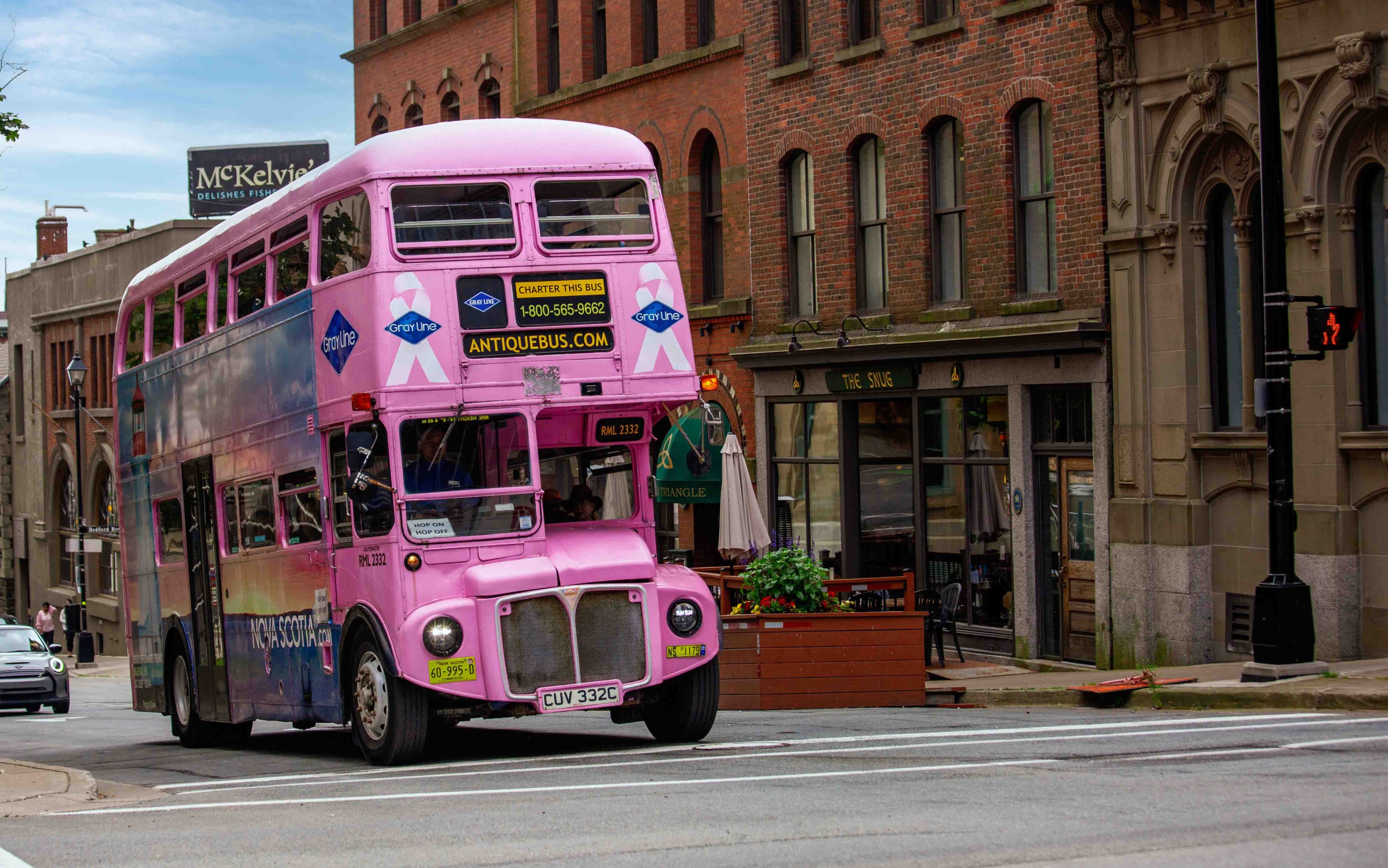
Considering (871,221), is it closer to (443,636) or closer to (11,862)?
(443,636)

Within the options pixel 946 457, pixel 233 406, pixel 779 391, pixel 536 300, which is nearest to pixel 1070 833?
pixel 536 300

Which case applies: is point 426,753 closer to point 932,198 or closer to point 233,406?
point 233,406

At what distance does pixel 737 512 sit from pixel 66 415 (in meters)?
39.6

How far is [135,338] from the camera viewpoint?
19766 millimetres

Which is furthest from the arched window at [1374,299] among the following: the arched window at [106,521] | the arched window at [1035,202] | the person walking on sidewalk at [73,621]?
the arched window at [106,521]

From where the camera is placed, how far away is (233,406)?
16.1 m

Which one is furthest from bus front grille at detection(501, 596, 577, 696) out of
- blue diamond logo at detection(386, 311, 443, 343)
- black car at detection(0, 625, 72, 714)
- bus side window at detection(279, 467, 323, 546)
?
black car at detection(0, 625, 72, 714)

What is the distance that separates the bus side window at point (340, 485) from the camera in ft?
44.0

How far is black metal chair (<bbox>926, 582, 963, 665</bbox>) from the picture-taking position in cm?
2234

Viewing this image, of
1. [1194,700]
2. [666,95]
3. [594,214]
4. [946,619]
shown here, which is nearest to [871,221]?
[666,95]

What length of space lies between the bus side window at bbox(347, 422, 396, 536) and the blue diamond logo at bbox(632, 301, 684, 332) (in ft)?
6.78

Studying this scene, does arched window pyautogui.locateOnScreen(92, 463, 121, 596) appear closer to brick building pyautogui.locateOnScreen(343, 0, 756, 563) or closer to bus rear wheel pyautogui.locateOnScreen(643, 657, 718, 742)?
brick building pyautogui.locateOnScreen(343, 0, 756, 563)

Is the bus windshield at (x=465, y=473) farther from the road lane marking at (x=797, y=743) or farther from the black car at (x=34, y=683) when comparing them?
the black car at (x=34, y=683)

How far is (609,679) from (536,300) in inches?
110
